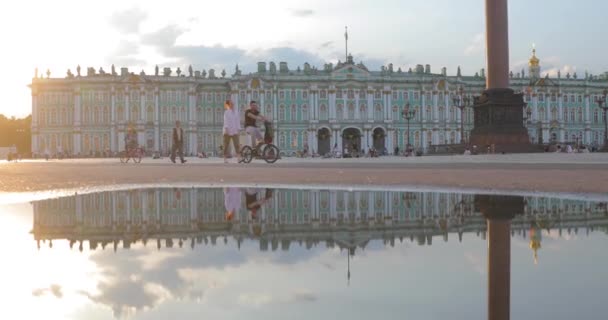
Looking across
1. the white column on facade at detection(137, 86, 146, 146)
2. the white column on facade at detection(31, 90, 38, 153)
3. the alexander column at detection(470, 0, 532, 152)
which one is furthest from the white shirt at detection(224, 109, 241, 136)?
the white column on facade at detection(31, 90, 38, 153)

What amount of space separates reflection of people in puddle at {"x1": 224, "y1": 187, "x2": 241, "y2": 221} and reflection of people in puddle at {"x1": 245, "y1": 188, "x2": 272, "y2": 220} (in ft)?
0.30

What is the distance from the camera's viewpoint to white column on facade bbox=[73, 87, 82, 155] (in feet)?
241

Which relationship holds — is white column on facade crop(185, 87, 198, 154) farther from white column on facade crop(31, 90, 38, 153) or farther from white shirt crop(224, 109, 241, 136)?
white shirt crop(224, 109, 241, 136)

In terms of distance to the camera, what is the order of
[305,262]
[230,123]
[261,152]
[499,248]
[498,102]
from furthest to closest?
[498,102] → [261,152] → [230,123] → [499,248] → [305,262]

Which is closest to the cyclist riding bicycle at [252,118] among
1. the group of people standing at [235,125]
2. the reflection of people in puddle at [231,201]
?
the group of people standing at [235,125]

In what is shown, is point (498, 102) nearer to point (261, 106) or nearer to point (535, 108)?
point (261, 106)

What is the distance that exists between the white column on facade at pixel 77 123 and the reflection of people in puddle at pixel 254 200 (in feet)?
236

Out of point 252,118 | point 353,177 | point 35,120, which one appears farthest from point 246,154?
point 35,120

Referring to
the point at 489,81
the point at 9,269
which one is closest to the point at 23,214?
the point at 9,269

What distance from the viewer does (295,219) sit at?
430 cm

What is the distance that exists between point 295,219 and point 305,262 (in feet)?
5.32

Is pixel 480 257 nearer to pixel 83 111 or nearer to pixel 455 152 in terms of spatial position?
pixel 455 152

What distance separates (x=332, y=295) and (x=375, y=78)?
74.3 metres

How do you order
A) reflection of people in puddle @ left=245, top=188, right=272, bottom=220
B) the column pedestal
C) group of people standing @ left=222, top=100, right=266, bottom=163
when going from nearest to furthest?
reflection of people in puddle @ left=245, top=188, right=272, bottom=220 → group of people standing @ left=222, top=100, right=266, bottom=163 → the column pedestal
